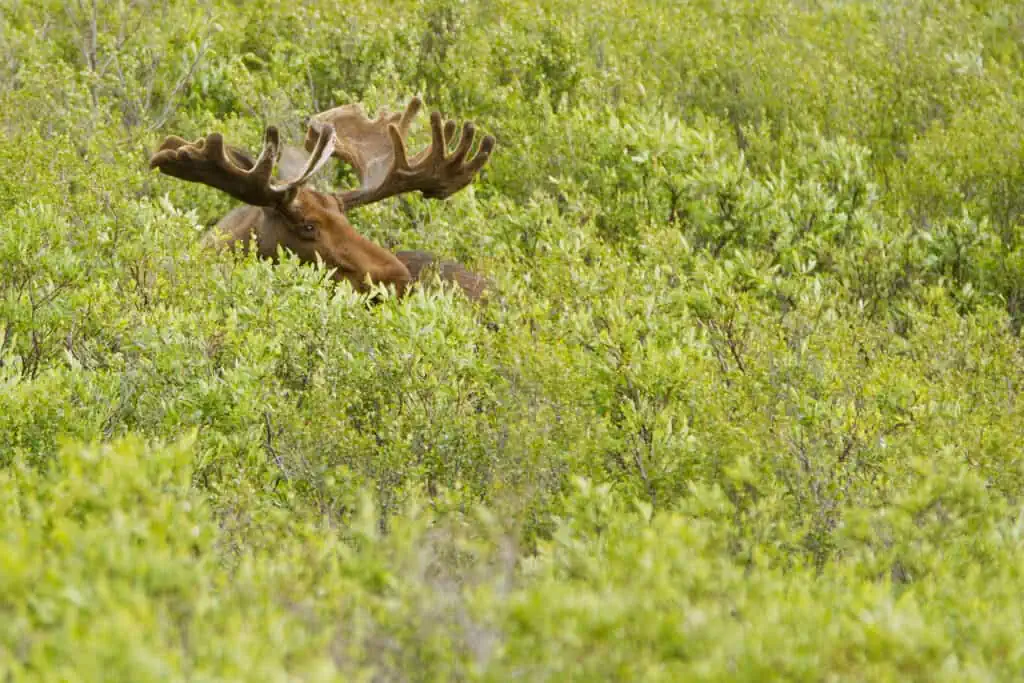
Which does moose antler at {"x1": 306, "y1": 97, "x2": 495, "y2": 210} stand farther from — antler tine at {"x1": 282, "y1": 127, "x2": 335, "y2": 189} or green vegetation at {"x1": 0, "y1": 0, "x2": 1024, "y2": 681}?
green vegetation at {"x1": 0, "y1": 0, "x2": 1024, "y2": 681}

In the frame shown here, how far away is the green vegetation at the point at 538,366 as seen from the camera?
3.82 meters

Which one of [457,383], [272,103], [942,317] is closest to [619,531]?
[457,383]

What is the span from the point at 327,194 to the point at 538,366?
3625 mm

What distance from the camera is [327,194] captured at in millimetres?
10148

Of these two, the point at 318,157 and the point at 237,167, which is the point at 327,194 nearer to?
the point at 318,157

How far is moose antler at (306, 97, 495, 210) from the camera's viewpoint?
1002 centimetres

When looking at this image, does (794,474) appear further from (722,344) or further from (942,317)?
(942,317)

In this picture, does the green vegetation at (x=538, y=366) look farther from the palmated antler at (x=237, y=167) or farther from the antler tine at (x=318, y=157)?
the antler tine at (x=318, y=157)

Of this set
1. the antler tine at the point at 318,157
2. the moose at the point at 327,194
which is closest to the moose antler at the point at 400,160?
the moose at the point at 327,194

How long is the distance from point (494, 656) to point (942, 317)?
5.97 metres

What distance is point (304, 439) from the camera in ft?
22.3

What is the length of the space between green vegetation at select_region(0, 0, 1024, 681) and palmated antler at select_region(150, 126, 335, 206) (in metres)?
0.31

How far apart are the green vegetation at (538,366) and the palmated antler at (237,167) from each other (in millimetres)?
308

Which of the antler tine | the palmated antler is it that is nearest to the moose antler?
the antler tine
